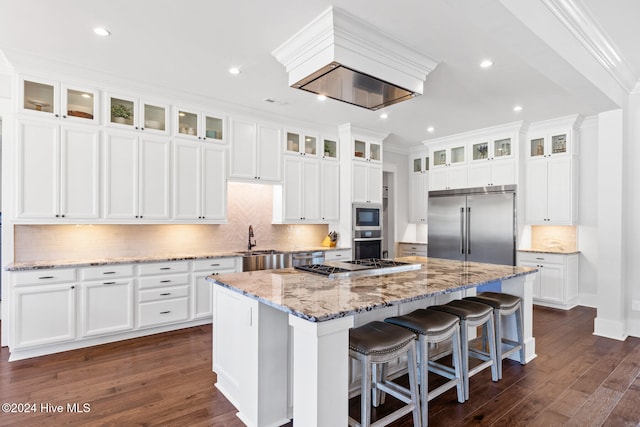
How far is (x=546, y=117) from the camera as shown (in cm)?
507

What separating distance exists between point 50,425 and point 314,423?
177 cm

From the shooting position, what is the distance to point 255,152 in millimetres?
4801

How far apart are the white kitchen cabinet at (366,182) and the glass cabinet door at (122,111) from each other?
317 cm

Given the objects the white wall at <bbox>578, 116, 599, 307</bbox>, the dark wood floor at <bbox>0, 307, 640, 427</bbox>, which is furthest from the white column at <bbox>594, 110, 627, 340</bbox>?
the white wall at <bbox>578, 116, 599, 307</bbox>

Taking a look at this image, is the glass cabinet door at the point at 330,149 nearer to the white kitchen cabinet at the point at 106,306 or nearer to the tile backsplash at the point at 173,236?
the tile backsplash at the point at 173,236

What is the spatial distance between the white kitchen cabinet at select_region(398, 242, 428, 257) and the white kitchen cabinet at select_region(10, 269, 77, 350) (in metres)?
5.42

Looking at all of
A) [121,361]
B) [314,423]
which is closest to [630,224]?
[314,423]

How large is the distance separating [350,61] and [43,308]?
11.5 feet

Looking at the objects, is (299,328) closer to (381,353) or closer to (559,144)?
(381,353)

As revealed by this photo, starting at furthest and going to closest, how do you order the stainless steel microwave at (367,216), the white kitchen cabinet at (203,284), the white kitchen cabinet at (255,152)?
the stainless steel microwave at (367,216) → the white kitchen cabinet at (255,152) → the white kitchen cabinet at (203,284)

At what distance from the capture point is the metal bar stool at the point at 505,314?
2848 millimetres

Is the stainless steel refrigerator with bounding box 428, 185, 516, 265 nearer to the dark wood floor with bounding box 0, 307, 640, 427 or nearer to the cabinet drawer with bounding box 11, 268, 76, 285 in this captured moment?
the dark wood floor with bounding box 0, 307, 640, 427

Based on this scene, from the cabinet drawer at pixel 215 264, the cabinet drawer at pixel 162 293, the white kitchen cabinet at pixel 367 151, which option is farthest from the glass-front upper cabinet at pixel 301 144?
the cabinet drawer at pixel 162 293

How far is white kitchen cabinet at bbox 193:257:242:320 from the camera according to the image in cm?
413
